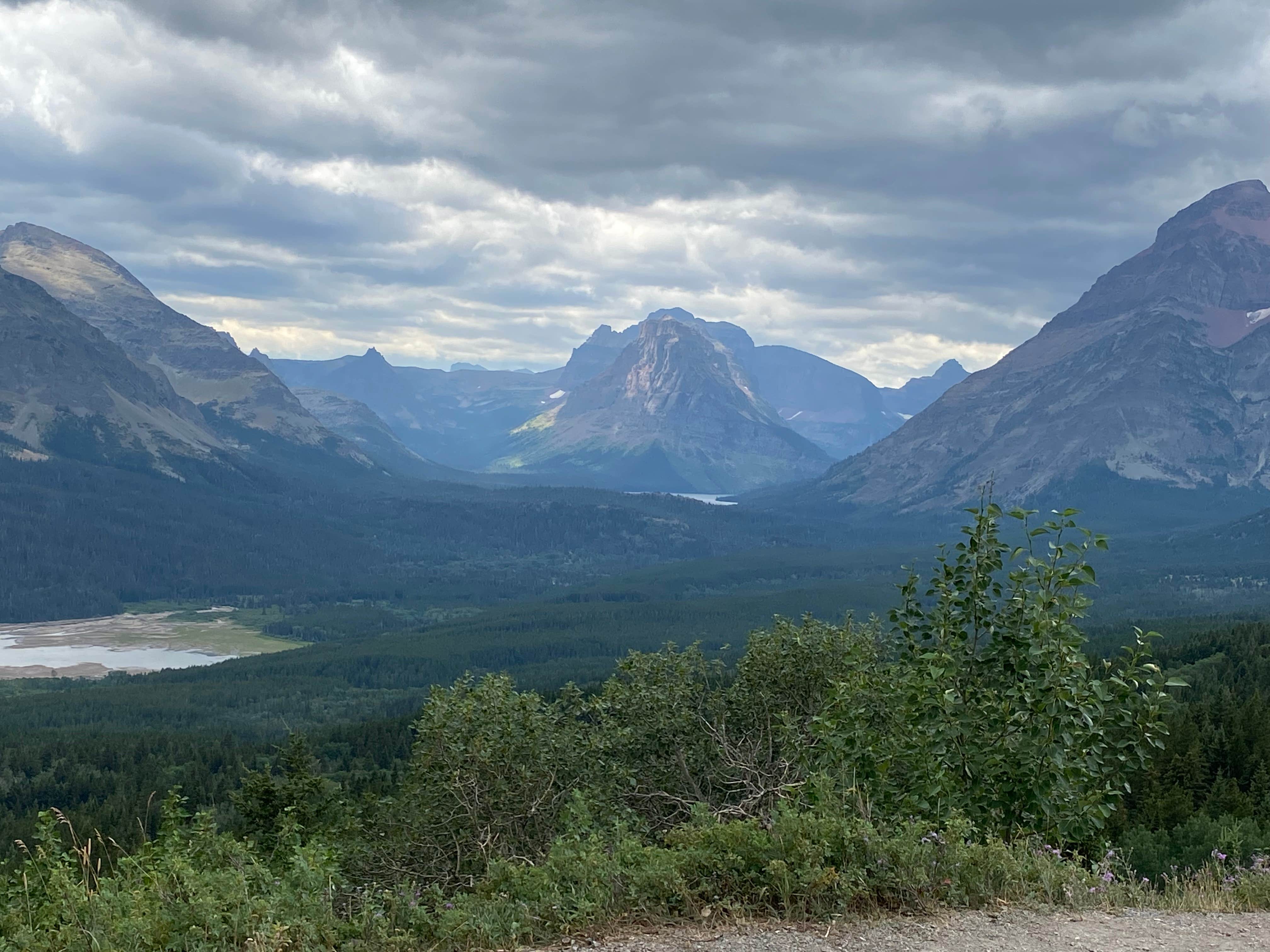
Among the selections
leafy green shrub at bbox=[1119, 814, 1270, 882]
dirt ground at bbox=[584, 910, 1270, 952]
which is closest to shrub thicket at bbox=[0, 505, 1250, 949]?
dirt ground at bbox=[584, 910, 1270, 952]

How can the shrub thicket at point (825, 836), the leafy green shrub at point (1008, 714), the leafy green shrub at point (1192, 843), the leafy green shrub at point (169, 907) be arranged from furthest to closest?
the leafy green shrub at point (1192, 843) < the leafy green shrub at point (1008, 714) < the shrub thicket at point (825, 836) < the leafy green shrub at point (169, 907)

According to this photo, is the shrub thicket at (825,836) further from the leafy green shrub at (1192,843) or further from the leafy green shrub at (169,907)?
the leafy green shrub at (1192,843)

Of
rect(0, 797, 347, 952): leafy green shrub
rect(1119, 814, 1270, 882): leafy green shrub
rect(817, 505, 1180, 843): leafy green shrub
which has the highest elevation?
rect(817, 505, 1180, 843): leafy green shrub

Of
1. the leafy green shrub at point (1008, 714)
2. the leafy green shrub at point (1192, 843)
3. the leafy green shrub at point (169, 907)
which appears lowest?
the leafy green shrub at point (1192, 843)

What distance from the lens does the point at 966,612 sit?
838 inches

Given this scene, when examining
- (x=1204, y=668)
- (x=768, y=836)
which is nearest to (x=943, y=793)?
(x=768, y=836)

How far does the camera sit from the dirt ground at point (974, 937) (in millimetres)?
14297

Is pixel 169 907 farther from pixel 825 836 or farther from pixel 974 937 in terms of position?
pixel 974 937

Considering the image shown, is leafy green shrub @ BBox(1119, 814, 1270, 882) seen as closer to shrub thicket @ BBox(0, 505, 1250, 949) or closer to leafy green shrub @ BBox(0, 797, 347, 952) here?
shrub thicket @ BBox(0, 505, 1250, 949)

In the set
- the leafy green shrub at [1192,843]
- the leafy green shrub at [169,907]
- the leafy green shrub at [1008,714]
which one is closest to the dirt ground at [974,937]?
the leafy green shrub at [1008,714]

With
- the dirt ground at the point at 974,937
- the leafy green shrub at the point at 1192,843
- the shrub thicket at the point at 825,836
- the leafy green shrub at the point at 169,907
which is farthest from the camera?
the leafy green shrub at the point at 1192,843

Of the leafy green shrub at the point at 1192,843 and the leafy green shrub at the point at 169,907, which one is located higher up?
the leafy green shrub at the point at 169,907

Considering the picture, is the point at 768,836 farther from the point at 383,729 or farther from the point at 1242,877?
the point at 383,729

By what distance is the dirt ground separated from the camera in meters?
14.3
